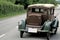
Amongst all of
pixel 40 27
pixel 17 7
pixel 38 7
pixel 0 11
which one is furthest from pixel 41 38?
pixel 17 7

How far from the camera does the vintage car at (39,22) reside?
12508 mm

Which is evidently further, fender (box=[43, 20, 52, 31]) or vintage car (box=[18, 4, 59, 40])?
vintage car (box=[18, 4, 59, 40])

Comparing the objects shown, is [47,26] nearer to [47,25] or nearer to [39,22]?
[47,25]

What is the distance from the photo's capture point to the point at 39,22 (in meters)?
13.2

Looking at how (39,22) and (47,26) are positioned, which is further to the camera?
(39,22)

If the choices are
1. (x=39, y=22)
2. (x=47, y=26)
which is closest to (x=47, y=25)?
(x=47, y=26)

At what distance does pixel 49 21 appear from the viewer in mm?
13023

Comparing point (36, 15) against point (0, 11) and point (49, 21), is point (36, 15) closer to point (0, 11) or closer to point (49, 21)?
point (49, 21)

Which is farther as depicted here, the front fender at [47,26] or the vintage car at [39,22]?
the vintage car at [39,22]

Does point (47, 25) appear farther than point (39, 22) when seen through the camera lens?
No

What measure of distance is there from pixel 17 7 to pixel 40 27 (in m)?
38.6

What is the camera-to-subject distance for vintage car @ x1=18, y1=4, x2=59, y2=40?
12508mm

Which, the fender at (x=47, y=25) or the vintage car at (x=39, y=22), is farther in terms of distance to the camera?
the vintage car at (x=39, y=22)

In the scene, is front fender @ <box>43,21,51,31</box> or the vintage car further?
the vintage car
